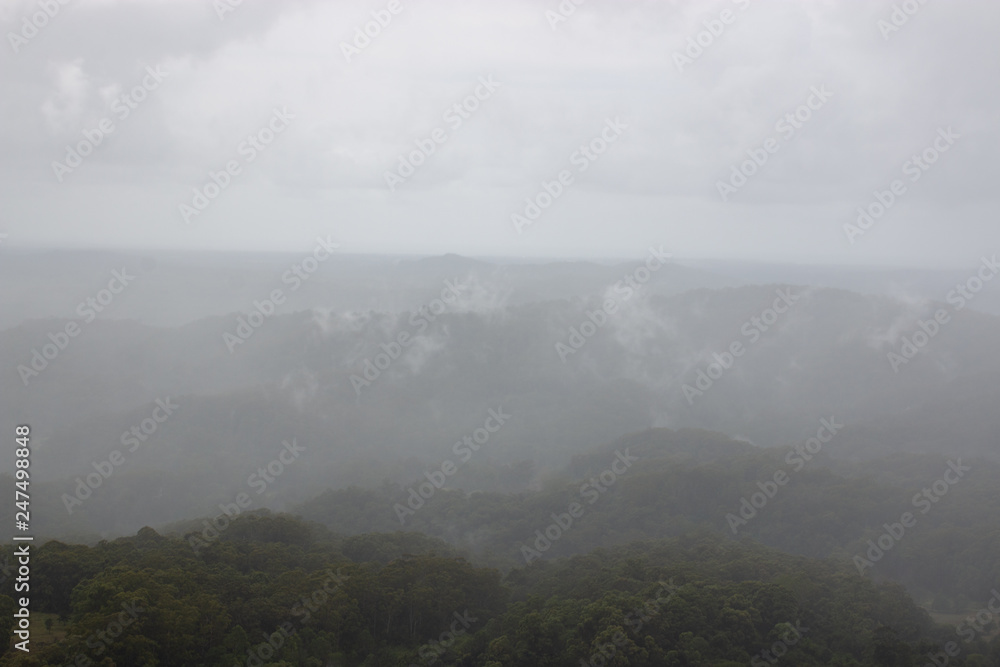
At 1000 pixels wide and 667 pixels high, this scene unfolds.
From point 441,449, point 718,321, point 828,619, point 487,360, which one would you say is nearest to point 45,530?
point 441,449

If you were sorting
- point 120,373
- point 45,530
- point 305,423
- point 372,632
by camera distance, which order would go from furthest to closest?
point 120,373 → point 305,423 → point 45,530 → point 372,632

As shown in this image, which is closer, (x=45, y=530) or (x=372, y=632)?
(x=372, y=632)

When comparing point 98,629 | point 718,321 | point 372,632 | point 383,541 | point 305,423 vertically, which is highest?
point 98,629

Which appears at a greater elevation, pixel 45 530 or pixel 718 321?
pixel 45 530

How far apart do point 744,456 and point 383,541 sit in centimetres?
4055

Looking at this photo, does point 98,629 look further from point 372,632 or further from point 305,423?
point 305,423

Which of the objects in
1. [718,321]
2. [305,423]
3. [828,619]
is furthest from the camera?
[718,321]

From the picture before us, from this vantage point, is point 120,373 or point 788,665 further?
point 120,373

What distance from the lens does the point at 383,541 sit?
3944 cm

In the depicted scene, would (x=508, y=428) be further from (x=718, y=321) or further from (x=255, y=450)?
(x=718, y=321)

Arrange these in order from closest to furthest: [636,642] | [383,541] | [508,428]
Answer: [636,642], [383,541], [508,428]

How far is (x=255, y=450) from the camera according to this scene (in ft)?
299

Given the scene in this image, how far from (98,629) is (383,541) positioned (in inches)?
863

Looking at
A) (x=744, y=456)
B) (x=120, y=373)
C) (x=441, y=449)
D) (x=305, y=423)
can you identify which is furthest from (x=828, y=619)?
(x=120, y=373)
